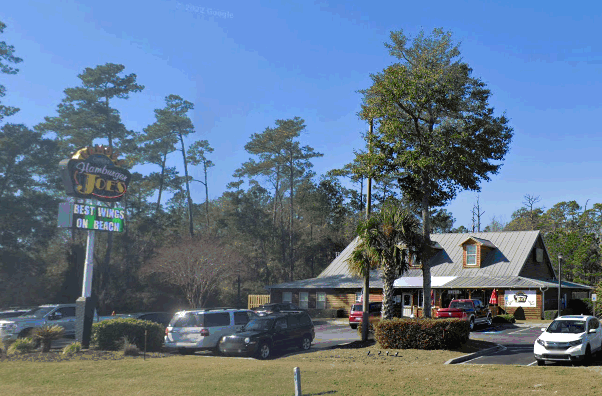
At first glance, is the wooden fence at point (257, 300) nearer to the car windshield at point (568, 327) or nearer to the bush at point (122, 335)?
Answer: the bush at point (122, 335)

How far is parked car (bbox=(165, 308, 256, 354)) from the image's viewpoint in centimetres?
2108

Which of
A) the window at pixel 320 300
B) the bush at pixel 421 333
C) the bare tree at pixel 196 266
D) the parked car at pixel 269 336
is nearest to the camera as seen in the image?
the parked car at pixel 269 336

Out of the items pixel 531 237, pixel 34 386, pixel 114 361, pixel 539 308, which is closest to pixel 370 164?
pixel 114 361

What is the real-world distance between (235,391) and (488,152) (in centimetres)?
1813

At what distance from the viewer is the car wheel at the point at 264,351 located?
2078 cm

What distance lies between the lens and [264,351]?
20969mm

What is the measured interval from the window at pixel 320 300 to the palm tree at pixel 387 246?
25.7 metres

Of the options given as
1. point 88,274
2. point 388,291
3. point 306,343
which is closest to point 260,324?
point 306,343

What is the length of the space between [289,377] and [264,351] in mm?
5097

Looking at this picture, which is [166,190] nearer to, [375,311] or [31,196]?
[31,196]

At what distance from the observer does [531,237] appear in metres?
46.4

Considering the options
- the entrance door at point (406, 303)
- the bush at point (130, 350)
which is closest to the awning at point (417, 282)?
the entrance door at point (406, 303)

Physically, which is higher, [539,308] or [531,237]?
[531,237]

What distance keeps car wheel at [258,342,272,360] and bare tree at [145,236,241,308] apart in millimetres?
29004
